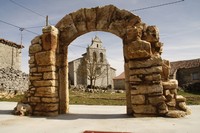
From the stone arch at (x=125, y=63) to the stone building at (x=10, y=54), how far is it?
20.9 m

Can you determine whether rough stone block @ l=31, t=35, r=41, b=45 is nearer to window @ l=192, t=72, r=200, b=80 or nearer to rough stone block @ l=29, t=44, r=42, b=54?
rough stone block @ l=29, t=44, r=42, b=54

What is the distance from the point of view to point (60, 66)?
649 cm

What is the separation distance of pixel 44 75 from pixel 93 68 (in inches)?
1257

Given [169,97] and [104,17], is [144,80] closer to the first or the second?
[169,97]

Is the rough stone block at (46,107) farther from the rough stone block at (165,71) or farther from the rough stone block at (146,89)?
the rough stone block at (165,71)

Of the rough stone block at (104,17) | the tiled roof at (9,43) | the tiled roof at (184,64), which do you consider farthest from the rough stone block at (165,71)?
the tiled roof at (184,64)

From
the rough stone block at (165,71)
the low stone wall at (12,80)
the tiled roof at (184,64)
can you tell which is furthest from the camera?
the tiled roof at (184,64)

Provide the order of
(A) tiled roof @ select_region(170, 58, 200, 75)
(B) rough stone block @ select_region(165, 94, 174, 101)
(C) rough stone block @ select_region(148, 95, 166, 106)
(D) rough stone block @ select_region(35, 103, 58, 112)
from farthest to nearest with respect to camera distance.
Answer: (A) tiled roof @ select_region(170, 58, 200, 75)
(D) rough stone block @ select_region(35, 103, 58, 112)
(B) rough stone block @ select_region(165, 94, 174, 101)
(C) rough stone block @ select_region(148, 95, 166, 106)

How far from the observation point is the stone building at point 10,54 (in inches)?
999

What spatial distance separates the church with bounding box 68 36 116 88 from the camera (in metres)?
39.6

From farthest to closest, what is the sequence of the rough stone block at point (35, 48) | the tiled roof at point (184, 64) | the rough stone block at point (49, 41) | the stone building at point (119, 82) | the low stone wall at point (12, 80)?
the stone building at point (119, 82) < the tiled roof at point (184, 64) < the low stone wall at point (12, 80) < the rough stone block at point (35, 48) < the rough stone block at point (49, 41)

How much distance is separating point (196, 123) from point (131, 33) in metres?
2.73

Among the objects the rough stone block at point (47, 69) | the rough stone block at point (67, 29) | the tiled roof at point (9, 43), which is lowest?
the rough stone block at point (47, 69)

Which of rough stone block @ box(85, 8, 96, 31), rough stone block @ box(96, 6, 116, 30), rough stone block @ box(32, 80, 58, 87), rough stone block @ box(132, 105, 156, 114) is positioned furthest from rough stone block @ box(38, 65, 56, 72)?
rough stone block @ box(132, 105, 156, 114)
